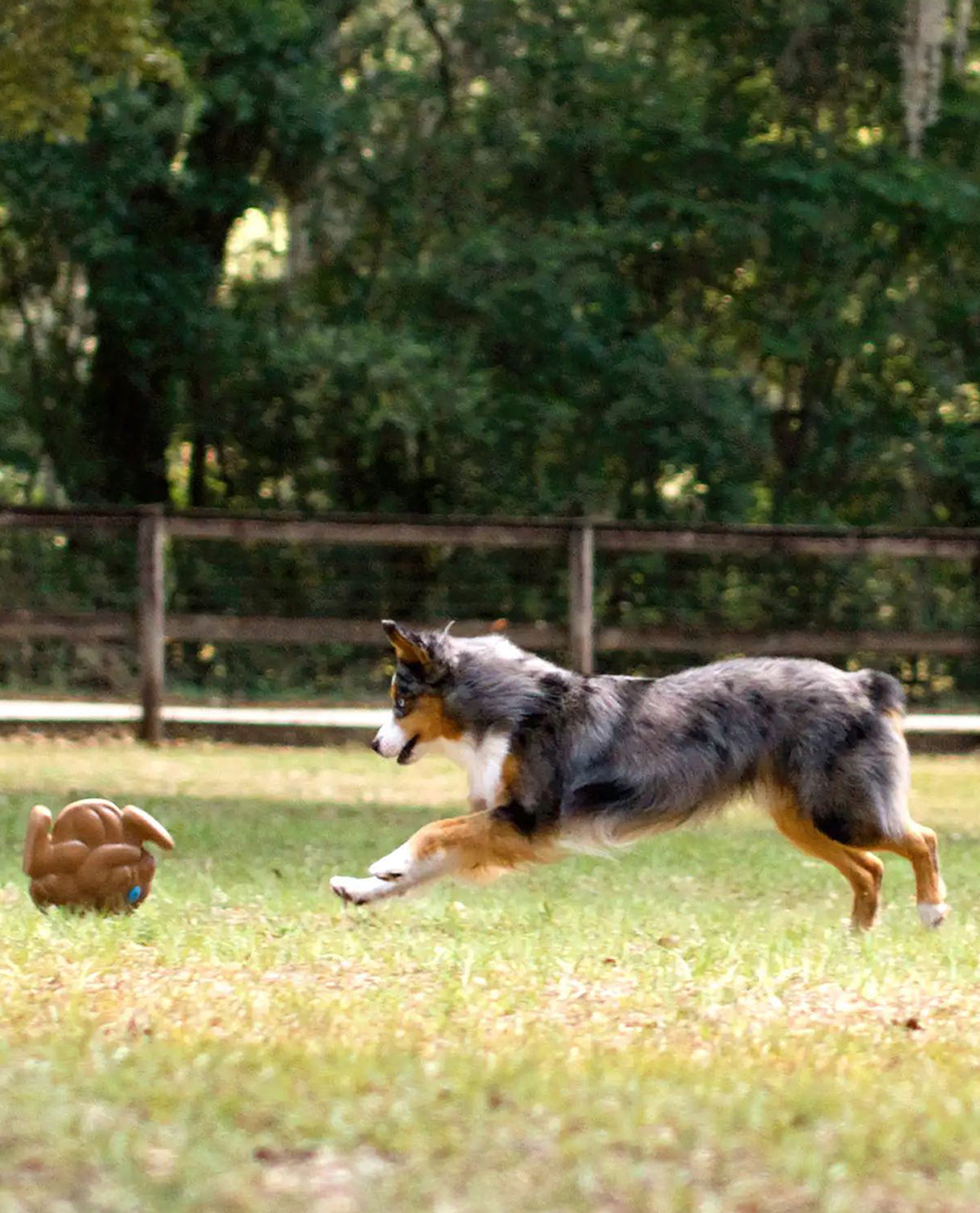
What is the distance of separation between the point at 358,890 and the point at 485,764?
2.30 ft

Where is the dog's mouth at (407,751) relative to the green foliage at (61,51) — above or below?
below

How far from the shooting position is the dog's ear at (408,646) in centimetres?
794

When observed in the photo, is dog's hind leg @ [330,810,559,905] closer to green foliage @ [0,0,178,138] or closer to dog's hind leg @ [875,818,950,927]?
dog's hind leg @ [875,818,950,927]

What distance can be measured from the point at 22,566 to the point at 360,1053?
59.5 ft

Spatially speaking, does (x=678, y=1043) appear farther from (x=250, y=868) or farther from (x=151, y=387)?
(x=151, y=387)

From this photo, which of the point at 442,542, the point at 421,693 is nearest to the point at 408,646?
the point at 421,693

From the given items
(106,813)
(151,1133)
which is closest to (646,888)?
(106,813)

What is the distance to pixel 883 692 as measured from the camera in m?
8.25

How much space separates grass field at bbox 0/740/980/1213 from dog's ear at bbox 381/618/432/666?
3.18ft

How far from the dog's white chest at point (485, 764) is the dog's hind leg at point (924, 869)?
1576 millimetres

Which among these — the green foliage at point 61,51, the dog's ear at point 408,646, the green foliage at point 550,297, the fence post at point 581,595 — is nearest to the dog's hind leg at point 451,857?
the dog's ear at point 408,646

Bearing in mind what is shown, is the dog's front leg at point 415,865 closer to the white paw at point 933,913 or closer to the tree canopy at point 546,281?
the white paw at point 933,913

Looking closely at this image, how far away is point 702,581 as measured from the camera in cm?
2288

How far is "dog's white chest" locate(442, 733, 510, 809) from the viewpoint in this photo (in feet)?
25.4
